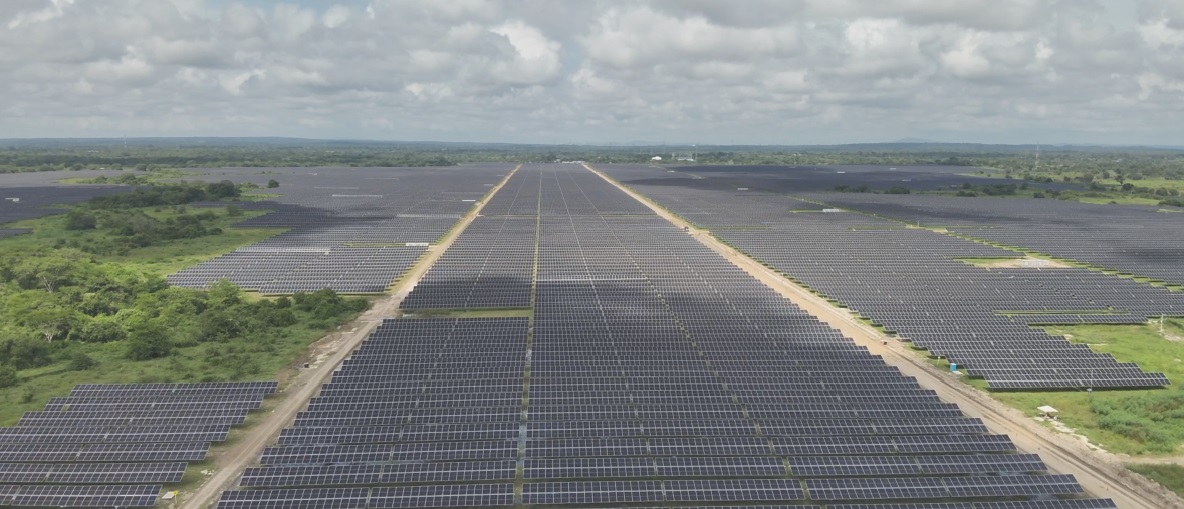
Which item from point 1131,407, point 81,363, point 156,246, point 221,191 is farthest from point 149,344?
point 221,191

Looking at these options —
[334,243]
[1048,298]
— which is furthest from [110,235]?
[1048,298]

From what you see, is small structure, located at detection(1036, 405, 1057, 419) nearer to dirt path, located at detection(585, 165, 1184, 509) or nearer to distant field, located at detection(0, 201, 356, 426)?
dirt path, located at detection(585, 165, 1184, 509)

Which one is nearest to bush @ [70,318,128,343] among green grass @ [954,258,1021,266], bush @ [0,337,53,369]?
bush @ [0,337,53,369]

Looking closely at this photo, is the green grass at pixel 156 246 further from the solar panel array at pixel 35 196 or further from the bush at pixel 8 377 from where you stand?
the bush at pixel 8 377

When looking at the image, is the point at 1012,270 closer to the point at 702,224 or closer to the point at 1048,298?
the point at 1048,298

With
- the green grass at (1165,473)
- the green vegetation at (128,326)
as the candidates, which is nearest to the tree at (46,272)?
the green vegetation at (128,326)

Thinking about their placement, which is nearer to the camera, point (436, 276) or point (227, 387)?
point (227, 387)

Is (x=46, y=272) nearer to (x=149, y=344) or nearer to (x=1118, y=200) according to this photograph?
(x=149, y=344)
